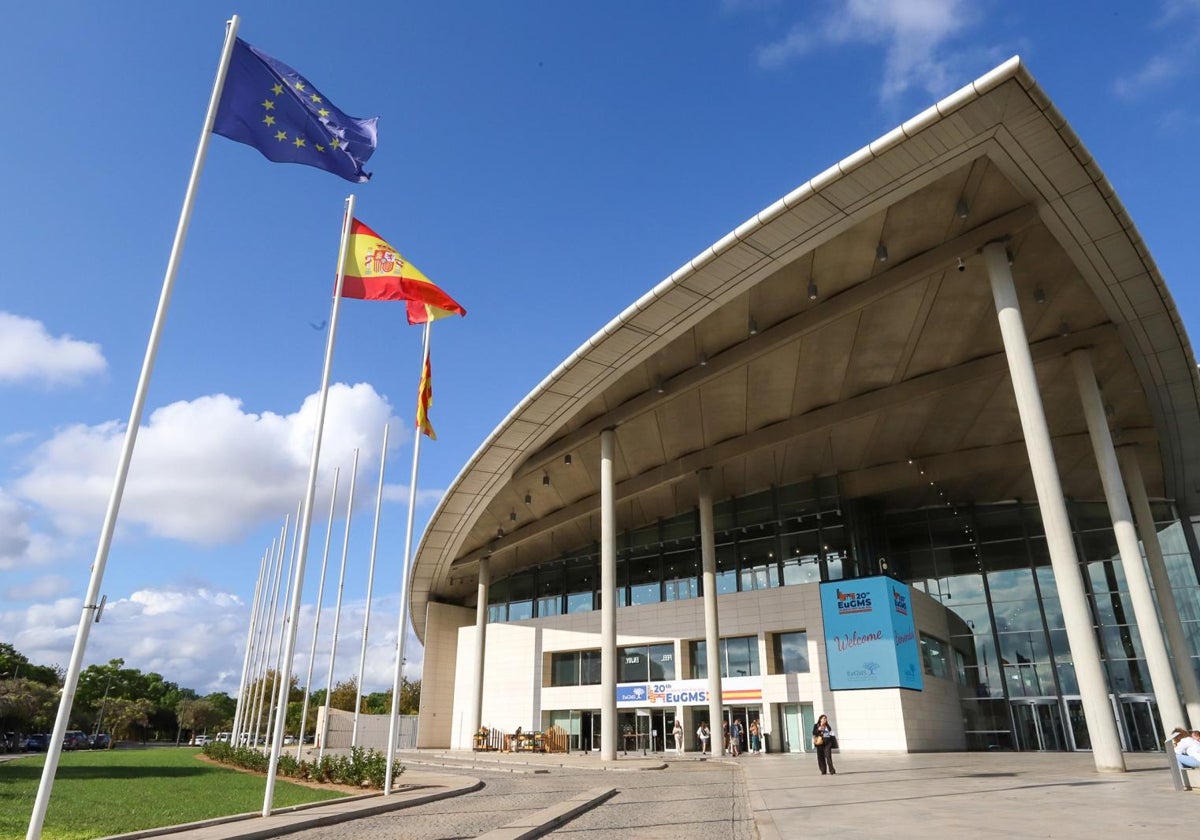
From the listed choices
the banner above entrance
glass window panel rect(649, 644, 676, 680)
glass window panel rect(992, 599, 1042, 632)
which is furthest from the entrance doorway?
glass window panel rect(992, 599, 1042, 632)

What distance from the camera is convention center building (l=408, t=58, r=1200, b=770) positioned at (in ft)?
55.8

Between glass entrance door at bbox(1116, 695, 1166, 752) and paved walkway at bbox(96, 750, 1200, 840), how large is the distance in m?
13.4

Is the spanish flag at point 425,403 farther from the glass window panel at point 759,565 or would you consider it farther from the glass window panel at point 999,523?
the glass window panel at point 999,523

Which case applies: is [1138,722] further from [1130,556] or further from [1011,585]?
[1130,556]

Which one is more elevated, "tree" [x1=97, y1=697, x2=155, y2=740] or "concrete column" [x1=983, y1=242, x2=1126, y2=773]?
"concrete column" [x1=983, y1=242, x2=1126, y2=773]

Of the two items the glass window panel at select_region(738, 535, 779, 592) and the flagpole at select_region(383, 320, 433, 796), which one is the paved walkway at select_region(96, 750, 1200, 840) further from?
the glass window panel at select_region(738, 535, 779, 592)

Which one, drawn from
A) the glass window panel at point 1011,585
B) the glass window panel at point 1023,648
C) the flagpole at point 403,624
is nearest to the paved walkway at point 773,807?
the flagpole at point 403,624

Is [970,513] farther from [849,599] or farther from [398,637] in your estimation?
[398,637]

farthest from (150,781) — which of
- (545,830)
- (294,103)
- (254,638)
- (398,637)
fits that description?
(254,638)

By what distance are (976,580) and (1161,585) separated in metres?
9.00

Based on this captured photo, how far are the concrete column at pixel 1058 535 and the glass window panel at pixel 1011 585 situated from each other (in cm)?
1739

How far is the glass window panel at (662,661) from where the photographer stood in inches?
1319

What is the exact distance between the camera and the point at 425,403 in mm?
16516

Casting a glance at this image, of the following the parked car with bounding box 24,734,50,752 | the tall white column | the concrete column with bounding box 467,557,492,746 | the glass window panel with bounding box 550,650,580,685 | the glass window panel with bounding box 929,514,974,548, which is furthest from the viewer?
the parked car with bounding box 24,734,50,752
